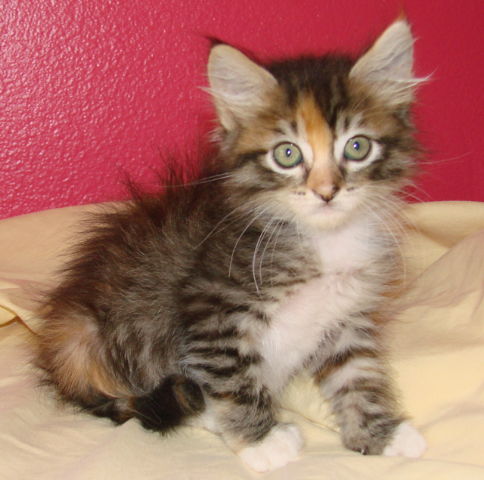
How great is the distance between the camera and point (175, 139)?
8.07ft

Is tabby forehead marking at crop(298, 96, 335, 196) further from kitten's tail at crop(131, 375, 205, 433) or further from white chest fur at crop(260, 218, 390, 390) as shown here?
kitten's tail at crop(131, 375, 205, 433)

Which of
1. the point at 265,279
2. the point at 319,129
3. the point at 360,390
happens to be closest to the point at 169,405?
the point at 265,279

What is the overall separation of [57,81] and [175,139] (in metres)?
0.57

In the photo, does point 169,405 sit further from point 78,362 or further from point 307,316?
point 307,316

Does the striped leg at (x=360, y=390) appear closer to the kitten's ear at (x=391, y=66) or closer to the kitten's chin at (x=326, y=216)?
the kitten's chin at (x=326, y=216)

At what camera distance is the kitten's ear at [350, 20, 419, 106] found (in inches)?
57.4

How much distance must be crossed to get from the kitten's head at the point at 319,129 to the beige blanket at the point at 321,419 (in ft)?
1.58

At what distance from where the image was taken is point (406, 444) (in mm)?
1404

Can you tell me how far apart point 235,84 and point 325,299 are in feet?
2.18

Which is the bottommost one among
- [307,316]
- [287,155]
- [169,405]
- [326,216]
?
[169,405]

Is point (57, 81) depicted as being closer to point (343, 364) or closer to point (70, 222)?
point (70, 222)

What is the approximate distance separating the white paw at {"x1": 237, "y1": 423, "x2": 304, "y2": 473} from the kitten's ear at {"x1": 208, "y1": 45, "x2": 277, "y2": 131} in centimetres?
88

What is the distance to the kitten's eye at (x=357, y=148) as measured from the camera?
1417mm

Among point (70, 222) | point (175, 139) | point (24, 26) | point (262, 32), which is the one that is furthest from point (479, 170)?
point (24, 26)
